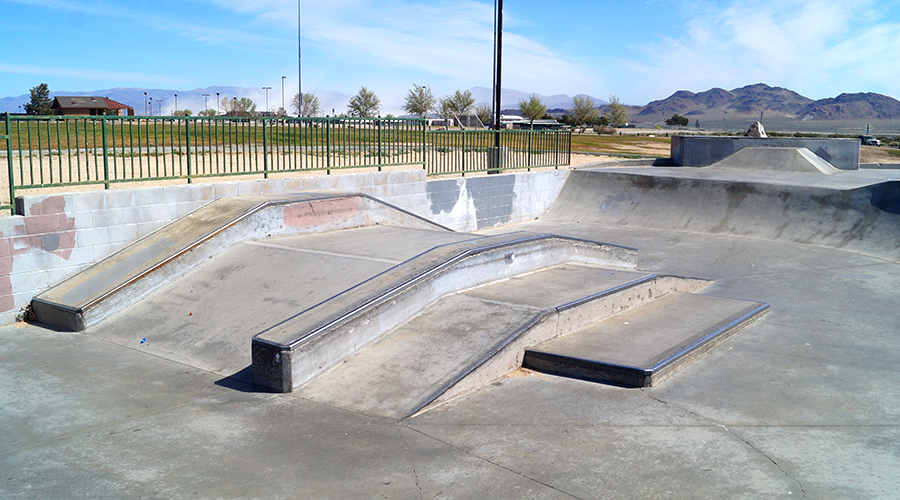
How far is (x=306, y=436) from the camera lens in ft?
16.1

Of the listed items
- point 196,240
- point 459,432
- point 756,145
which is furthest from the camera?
point 756,145

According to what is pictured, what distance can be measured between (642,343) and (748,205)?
1116 cm

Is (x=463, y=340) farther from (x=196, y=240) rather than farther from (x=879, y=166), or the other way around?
(x=879, y=166)

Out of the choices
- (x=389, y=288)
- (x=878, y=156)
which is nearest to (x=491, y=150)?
(x=389, y=288)

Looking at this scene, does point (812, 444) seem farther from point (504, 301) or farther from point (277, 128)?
point (277, 128)

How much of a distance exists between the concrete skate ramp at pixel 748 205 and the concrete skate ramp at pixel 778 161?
108 centimetres

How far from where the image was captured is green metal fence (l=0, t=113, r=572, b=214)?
9164 millimetres

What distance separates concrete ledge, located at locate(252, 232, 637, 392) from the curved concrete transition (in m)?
2.97

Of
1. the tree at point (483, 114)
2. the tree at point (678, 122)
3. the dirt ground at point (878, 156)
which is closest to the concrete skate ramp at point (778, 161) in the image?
the dirt ground at point (878, 156)

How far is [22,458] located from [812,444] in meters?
5.66

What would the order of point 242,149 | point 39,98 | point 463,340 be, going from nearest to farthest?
1. point 463,340
2. point 242,149
3. point 39,98

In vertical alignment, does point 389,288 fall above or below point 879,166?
below

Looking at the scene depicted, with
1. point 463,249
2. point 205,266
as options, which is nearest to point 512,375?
point 463,249

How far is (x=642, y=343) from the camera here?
22.2 ft
